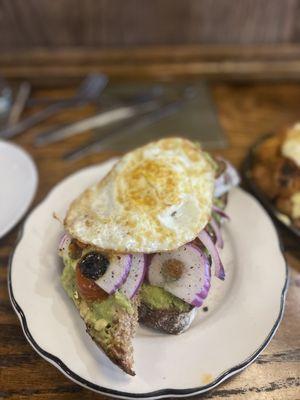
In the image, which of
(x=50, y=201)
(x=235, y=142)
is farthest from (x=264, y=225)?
(x=50, y=201)

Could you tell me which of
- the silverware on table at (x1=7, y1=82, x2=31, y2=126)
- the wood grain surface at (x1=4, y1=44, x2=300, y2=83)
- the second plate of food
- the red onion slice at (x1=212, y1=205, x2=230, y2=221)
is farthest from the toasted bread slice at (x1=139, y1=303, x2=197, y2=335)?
the wood grain surface at (x1=4, y1=44, x2=300, y2=83)

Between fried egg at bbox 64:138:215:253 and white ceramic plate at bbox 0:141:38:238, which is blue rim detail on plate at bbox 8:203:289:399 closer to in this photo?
fried egg at bbox 64:138:215:253

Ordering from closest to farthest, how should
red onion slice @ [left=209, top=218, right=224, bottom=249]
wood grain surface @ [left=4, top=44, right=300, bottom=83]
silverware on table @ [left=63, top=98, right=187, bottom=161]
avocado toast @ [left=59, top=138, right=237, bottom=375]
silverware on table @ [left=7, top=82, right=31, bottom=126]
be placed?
1. avocado toast @ [left=59, top=138, right=237, bottom=375]
2. red onion slice @ [left=209, top=218, right=224, bottom=249]
3. silverware on table @ [left=63, top=98, right=187, bottom=161]
4. silverware on table @ [left=7, top=82, right=31, bottom=126]
5. wood grain surface @ [left=4, top=44, right=300, bottom=83]

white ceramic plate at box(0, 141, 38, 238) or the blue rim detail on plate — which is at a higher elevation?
white ceramic plate at box(0, 141, 38, 238)

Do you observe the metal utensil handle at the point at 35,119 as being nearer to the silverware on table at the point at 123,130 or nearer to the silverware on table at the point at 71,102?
the silverware on table at the point at 71,102

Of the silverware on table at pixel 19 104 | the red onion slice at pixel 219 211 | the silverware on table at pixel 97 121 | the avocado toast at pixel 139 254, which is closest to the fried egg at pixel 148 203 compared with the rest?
the avocado toast at pixel 139 254

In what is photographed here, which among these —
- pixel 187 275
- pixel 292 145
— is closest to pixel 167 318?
pixel 187 275

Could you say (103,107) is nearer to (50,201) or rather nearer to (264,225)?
(50,201)
